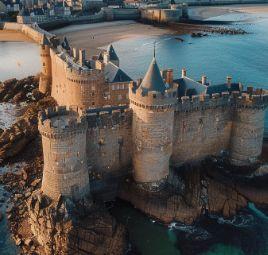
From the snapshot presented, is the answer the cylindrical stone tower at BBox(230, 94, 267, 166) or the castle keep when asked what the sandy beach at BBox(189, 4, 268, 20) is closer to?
the castle keep

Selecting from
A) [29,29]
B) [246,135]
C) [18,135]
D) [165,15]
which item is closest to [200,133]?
[246,135]

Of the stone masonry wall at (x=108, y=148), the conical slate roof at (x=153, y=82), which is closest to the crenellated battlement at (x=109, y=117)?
the stone masonry wall at (x=108, y=148)

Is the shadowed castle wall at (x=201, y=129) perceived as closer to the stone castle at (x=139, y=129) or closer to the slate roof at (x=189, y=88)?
the stone castle at (x=139, y=129)

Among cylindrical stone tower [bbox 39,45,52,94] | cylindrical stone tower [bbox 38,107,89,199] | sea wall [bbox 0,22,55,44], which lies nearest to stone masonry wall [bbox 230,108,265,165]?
cylindrical stone tower [bbox 38,107,89,199]

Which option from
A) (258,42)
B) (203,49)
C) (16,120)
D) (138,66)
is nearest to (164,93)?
(16,120)

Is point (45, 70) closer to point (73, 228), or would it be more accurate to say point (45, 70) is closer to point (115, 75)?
point (115, 75)

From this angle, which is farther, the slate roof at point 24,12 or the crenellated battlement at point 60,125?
the slate roof at point 24,12
